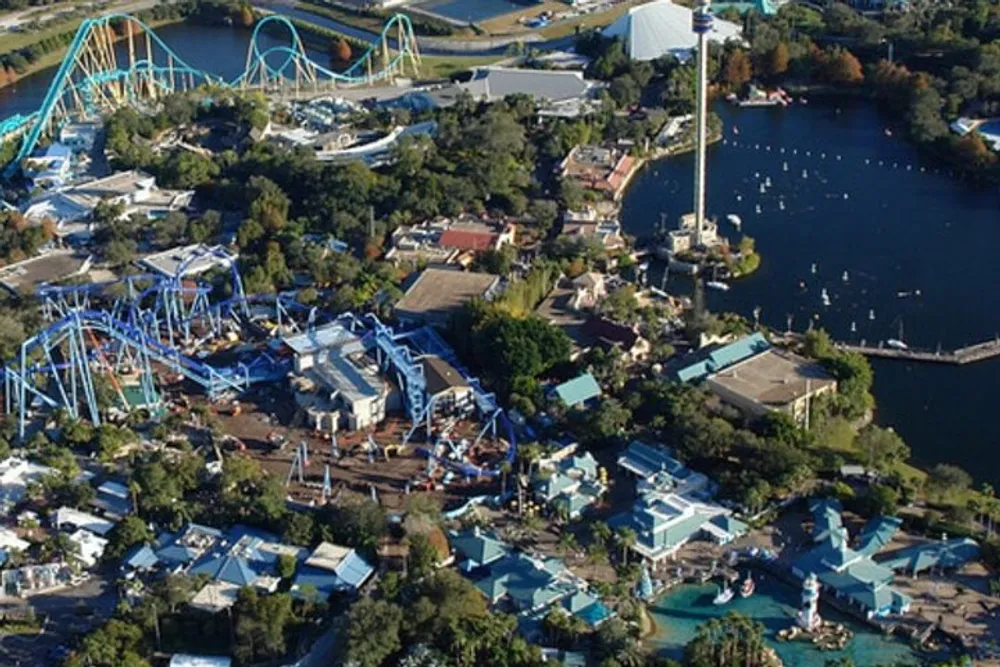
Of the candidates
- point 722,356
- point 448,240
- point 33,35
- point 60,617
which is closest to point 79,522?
point 60,617

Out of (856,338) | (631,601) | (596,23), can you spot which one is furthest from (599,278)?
(596,23)

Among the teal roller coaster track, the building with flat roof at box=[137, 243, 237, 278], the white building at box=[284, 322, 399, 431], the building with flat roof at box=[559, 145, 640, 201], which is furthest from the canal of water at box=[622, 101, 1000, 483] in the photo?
the teal roller coaster track

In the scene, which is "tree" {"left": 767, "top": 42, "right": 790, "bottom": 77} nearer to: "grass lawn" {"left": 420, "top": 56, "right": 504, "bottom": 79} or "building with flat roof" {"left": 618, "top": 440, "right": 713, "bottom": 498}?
"grass lawn" {"left": 420, "top": 56, "right": 504, "bottom": 79}

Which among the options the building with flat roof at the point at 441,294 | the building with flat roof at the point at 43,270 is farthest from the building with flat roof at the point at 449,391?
the building with flat roof at the point at 43,270

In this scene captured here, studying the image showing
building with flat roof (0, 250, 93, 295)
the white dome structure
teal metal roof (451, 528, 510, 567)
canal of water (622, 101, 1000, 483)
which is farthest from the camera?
the white dome structure

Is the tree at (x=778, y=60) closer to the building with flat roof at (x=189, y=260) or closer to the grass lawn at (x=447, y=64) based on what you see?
the grass lawn at (x=447, y=64)
